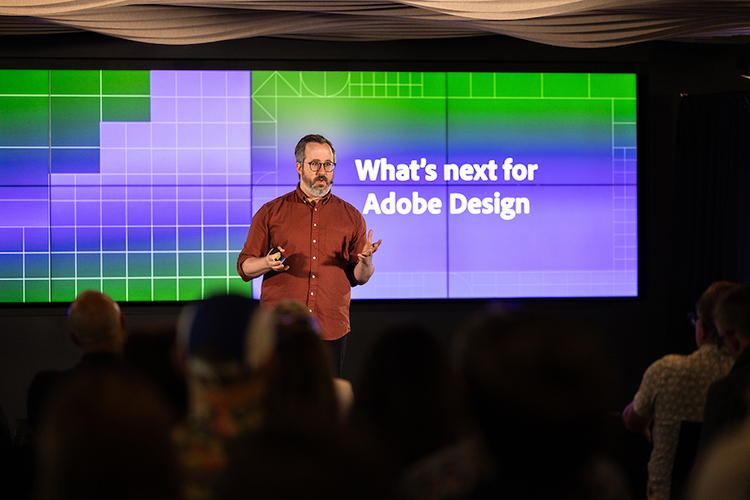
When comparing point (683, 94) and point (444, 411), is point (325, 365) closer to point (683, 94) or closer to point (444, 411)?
point (444, 411)

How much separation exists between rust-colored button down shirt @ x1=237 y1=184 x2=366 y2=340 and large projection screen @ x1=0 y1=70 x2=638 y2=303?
1.09 m

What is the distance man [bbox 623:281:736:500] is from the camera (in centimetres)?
252

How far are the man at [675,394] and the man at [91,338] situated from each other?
1.81 m

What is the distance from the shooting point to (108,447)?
82cm

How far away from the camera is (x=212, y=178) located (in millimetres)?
5184

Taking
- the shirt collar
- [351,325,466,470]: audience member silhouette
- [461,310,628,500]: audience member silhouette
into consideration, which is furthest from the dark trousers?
[461,310,628,500]: audience member silhouette

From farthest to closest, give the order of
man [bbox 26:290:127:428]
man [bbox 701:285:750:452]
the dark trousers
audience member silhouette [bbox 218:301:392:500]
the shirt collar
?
the shirt collar
the dark trousers
man [bbox 26:290:127:428]
man [bbox 701:285:750:452]
audience member silhouette [bbox 218:301:392:500]

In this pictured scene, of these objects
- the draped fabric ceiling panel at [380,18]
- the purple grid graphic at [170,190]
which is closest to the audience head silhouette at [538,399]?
the draped fabric ceiling panel at [380,18]

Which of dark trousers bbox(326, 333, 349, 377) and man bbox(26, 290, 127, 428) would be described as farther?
dark trousers bbox(326, 333, 349, 377)

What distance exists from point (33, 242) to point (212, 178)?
4.34 ft

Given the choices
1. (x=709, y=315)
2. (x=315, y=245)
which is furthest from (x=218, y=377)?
(x=315, y=245)

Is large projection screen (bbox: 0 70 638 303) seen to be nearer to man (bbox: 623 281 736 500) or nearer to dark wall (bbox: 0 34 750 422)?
dark wall (bbox: 0 34 750 422)

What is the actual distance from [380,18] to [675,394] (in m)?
3.13

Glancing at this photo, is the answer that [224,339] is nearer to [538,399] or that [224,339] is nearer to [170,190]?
[538,399]
